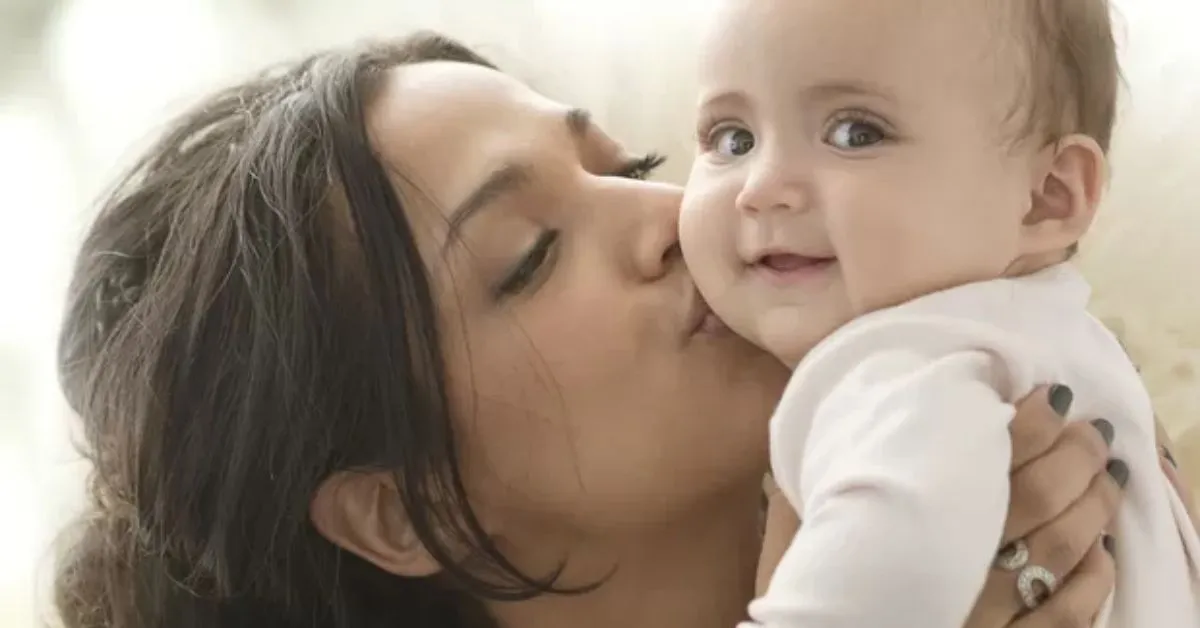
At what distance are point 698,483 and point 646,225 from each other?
0.19 meters

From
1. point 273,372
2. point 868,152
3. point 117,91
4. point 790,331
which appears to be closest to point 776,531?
point 790,331

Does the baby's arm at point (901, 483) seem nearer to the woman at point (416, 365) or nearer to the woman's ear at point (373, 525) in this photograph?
the woman at point (416, 365)

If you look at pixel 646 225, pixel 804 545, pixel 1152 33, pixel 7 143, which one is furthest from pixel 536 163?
pixel 7 143

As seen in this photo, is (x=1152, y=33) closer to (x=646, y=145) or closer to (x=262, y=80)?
(x=646, y=145)

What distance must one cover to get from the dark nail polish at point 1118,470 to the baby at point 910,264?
0.04 meters

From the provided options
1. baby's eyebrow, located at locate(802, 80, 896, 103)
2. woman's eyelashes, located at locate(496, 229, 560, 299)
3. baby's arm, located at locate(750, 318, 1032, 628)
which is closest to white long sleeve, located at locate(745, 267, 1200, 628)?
baby's arm, located at locate(750, 318, 1032, 628)

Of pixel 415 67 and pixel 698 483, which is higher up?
pixel 415 67

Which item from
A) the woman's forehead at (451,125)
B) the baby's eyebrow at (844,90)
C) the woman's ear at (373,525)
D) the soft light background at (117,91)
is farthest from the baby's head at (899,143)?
the soft light background at (117,91)

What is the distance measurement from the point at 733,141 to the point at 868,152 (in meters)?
0.10

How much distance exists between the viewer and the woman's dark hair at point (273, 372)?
906 mm

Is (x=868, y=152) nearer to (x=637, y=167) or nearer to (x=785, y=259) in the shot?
(x=785, y=259)

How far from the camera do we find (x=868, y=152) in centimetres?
71

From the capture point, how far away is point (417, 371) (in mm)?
907

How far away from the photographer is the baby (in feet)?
2.10
